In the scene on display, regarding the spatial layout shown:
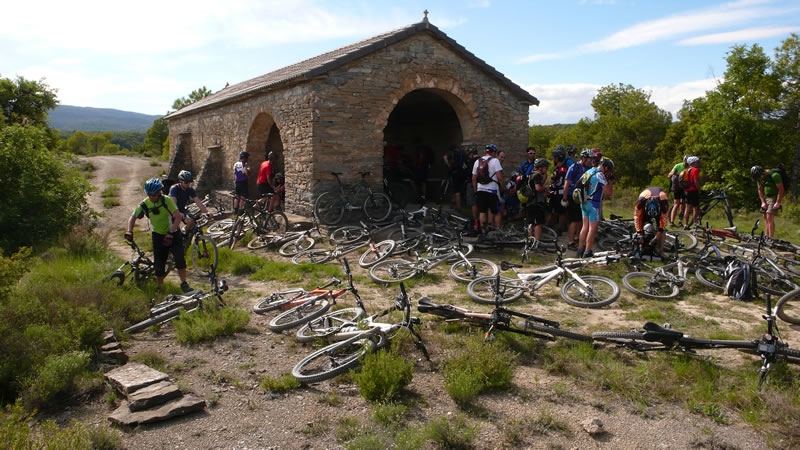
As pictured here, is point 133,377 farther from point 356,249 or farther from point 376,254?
point 356,249

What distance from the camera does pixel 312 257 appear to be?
929cm

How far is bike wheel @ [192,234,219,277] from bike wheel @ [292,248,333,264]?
1.38m

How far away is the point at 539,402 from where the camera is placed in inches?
168

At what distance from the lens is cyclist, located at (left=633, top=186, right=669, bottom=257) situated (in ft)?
25.2

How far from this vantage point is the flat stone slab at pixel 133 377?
14.5 feet

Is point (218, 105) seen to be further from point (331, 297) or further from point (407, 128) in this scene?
point (331, 297)

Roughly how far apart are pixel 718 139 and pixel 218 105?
77.6ft

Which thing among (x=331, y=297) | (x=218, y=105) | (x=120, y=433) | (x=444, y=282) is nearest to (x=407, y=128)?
(x=218, y=105)

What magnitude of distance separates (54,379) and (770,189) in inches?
439

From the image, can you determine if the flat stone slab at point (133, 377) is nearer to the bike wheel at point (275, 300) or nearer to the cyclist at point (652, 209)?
the bike wheel at point (275, 300)

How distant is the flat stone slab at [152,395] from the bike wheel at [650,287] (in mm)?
5562

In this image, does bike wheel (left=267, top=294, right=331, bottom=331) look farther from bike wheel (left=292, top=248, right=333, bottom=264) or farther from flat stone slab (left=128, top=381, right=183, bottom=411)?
bike wheel (left=292, top=248, right=333, bottom=264)

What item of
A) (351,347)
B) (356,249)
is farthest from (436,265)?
(351,347)

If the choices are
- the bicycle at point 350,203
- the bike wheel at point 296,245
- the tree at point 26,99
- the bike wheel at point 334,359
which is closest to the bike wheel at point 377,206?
the bicycle at point 350,203
